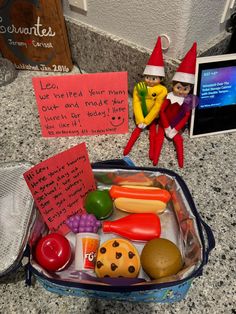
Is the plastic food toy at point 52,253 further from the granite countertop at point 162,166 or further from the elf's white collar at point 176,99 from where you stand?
the elf's white collar at point 176,99

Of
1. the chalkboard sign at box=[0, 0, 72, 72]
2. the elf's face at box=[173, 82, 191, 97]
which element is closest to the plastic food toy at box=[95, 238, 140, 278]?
the elf's face at box=[173, 82, 191, 97]

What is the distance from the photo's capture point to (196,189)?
0.63m

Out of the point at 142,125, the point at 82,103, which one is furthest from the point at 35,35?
the point at 142,125

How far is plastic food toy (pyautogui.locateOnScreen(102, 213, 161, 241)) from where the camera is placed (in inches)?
20.9

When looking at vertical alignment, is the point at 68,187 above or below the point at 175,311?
above

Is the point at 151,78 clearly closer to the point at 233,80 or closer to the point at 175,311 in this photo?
the point at 233,80

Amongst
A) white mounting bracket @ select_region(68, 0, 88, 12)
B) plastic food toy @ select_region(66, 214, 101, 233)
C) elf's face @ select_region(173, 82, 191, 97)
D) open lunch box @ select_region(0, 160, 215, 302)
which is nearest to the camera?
open lunch box @ select_region(0, 160, 215, 302)

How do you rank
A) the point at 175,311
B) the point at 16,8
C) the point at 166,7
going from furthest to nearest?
the point at 16,8
the point at 166,7
the point at 175,311

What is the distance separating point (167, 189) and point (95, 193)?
138mm

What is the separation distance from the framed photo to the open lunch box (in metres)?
0.22

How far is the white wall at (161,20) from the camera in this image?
62 centimetres

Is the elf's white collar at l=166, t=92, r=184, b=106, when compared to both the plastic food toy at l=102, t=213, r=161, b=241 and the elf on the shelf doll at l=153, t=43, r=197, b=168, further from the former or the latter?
the plastic food toy at l=102, t=213, r=161, b=241

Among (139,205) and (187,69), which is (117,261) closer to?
(139,205)

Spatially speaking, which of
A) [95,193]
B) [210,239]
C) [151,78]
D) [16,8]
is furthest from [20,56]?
[210,239]
